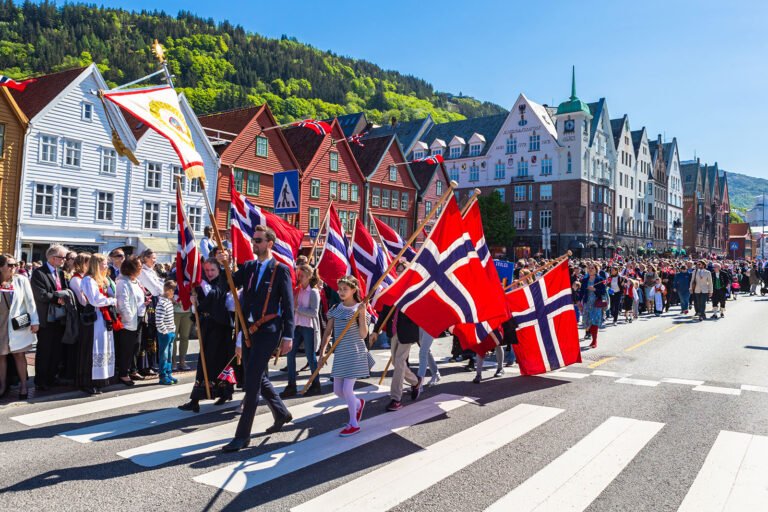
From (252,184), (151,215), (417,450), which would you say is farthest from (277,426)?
(252,184)

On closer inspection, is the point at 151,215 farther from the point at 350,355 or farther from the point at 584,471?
the point at 584,471

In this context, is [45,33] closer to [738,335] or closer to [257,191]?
[257,191]

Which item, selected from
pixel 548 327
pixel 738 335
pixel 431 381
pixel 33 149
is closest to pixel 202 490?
pixel 431 381

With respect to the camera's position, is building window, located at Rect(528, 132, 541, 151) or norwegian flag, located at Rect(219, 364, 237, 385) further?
building window, located at Rect(528, 132, 541, 151)

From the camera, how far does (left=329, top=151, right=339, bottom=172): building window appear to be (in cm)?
4491

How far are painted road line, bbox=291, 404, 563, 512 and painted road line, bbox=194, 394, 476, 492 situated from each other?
64 centimetres

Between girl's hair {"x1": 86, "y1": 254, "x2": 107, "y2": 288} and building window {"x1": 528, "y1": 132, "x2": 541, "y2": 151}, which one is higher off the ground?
building window {"x1": 528, "y1": 132, "x2": 541, "y2": 151}

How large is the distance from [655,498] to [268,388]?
3855 mm

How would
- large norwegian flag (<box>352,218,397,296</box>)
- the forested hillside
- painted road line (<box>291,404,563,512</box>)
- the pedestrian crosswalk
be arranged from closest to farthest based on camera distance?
painted road line (<box>291,404,563,512</box>)
the pedestrian crosswalk
large norwegian flag (<box>352,218,397,296</box>)
the forested hillside

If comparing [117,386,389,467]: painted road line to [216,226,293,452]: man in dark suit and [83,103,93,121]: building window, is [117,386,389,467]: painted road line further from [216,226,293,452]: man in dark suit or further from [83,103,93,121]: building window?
[83,103,93,121]: building window

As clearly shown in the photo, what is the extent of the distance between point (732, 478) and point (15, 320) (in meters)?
8.44

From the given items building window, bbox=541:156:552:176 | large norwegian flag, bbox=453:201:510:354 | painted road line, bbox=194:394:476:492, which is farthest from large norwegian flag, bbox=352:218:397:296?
building window, bbox=541:156:552:176

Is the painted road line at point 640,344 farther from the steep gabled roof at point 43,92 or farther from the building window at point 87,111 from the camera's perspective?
the building window at point 87,111

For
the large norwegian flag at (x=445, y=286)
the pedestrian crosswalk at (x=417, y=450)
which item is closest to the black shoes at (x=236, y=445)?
the pedestrian crosswalk at (x=417, y=450)
